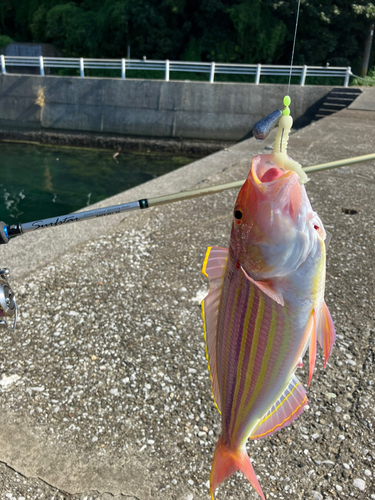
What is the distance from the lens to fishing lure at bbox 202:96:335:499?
48.1 inches

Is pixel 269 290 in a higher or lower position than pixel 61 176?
higher

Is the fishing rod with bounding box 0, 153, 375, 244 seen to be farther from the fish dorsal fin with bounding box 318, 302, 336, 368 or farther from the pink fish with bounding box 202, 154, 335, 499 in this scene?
the fish dorsal fin with bounding box 318, 302, 336, 368

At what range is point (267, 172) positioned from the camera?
1237 millimetres

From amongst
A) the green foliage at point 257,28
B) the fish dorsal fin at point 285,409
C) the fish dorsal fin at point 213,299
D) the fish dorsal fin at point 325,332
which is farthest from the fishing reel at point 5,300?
the green foliage at point 257,28

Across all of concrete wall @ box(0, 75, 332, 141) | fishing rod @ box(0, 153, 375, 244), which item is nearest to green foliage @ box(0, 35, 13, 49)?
concrete wall @ box(0, 75, 332, 141)

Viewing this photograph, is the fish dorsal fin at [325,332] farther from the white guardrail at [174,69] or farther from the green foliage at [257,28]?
the green foliage at [257,28]

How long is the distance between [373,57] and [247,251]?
26.5 meters

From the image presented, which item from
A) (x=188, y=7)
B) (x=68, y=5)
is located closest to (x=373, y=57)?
(x=188, y=7)

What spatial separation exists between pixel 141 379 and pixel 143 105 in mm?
14008

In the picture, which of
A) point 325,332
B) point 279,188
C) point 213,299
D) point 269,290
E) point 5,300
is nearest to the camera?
point 279,188

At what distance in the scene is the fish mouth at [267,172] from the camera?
47.1 inches

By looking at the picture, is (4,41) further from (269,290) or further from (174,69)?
(269,290)

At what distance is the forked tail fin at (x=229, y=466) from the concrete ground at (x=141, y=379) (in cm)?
79

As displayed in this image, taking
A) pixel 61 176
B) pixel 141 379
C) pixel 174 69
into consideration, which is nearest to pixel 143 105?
pixel 174 69
